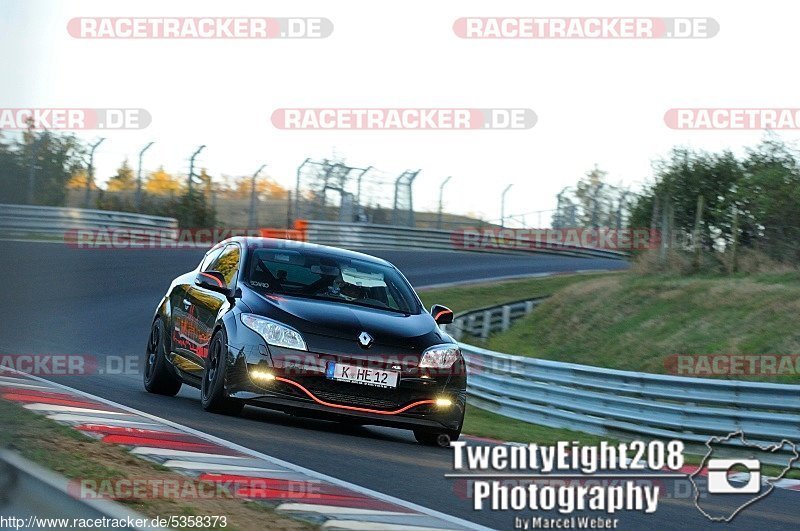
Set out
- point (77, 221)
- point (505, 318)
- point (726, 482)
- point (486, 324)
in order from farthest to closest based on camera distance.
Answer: point (77, 221), point (505, 318), point (486, 324), point (726, 482)

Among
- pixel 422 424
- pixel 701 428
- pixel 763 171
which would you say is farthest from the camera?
pixel 763 171

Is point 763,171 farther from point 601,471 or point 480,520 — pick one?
point 480,520

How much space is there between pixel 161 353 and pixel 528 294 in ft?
62.2

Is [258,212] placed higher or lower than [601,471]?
higher

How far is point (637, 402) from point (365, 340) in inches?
173

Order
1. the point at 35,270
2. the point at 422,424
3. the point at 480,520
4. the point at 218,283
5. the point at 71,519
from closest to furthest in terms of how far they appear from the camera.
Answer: the point at 71,519, the point at 480,520, the point at 422,424, the point at 218,283, the point at 35,270

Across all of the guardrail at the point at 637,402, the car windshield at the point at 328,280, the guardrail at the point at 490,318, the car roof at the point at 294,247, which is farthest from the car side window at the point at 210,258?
the guardrail at the point at 490,318

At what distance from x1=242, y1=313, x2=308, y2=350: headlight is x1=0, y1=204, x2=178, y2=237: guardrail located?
60.5 ft

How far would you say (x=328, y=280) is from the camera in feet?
31.8

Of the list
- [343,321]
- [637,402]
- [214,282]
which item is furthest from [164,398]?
[637,402]

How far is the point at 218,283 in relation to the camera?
9602 mm

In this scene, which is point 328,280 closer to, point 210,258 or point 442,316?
point 442,316

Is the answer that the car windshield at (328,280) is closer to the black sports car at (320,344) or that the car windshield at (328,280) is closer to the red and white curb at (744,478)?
the black sports car at (320,344)

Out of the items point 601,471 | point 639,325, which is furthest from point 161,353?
point 639,325
